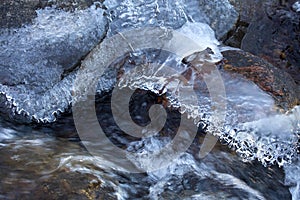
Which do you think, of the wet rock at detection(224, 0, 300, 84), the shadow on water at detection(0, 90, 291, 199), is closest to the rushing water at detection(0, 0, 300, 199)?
the shadow on water at detection(0, 90, 291, 199)

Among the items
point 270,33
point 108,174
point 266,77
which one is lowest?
point 108,174

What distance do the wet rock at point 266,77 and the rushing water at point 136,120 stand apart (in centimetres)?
7

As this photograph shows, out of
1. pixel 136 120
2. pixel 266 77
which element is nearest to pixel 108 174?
pixel 136 120

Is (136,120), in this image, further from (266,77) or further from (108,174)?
(266,77)

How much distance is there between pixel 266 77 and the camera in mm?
3352

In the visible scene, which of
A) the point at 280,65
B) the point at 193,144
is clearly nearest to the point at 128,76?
the point at 193,144

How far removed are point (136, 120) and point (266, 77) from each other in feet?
3.75

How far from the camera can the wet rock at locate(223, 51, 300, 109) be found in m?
3.27

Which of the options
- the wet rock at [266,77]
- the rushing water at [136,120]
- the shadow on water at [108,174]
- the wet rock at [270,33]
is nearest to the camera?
the shadow on water at [108,174]

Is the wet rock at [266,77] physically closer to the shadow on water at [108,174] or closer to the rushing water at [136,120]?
the rushing water at [136,120]

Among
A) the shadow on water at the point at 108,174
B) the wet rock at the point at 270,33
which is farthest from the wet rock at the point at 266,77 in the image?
the wet rock at the point at 270,33

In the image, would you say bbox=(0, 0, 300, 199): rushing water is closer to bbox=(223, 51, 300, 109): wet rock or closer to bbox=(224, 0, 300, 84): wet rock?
bbox=(223, 51, 300, 109): wet rock

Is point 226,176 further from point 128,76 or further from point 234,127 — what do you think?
point 128,76

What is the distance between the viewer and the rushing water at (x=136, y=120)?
273cm
